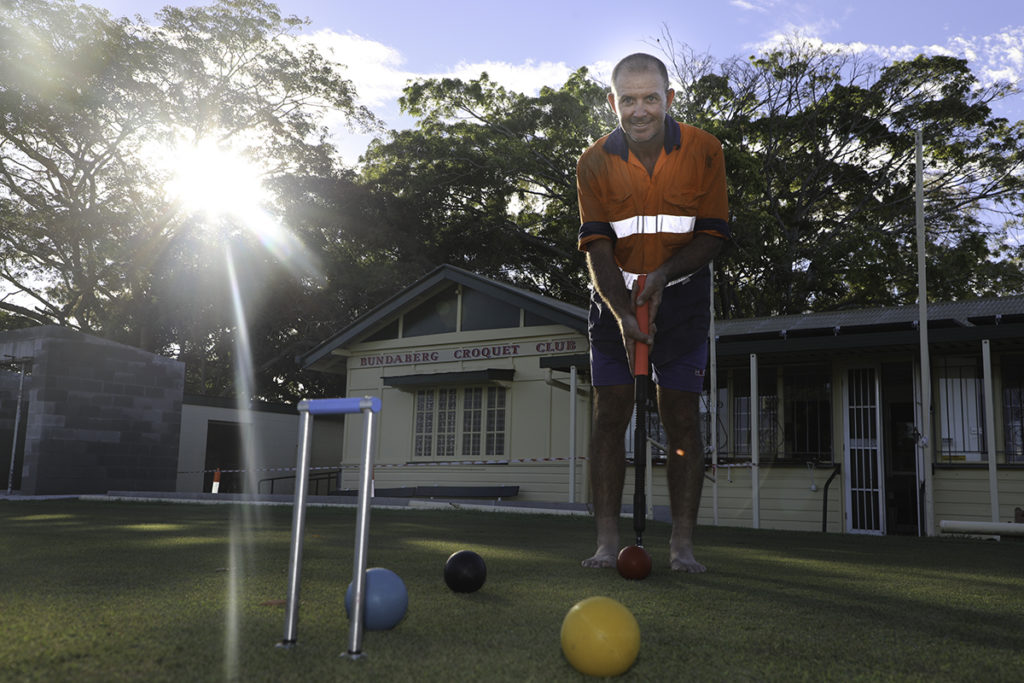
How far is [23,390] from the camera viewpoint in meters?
18.7

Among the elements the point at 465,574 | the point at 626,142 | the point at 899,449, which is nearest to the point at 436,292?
the point at 899,449

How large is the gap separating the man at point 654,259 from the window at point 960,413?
10.1 meters

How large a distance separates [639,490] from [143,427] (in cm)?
1664

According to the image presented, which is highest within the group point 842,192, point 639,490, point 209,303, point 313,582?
point 842,192

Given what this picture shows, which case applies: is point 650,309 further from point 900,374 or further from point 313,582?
point 900,374

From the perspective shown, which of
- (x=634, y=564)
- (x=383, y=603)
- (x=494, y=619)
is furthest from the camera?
(x=634, y=564)

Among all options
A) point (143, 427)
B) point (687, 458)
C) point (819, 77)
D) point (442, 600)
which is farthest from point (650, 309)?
point (819, 77)

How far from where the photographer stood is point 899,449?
1277 centimetres

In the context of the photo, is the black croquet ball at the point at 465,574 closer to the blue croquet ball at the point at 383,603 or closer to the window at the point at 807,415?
the blue croquet ball at the point at 383,603

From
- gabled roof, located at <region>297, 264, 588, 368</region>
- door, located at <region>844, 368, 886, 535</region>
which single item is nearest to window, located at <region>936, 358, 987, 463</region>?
door, located at <region>844, 368, 886, 535</region>

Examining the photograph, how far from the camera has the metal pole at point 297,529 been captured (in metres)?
1.90

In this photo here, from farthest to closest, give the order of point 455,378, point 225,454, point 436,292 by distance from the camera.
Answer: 1. point 225,454
2. point 436,292
3. point 455,378

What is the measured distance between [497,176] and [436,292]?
7161mm

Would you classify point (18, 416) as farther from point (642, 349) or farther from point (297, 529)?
point (297, 529)
